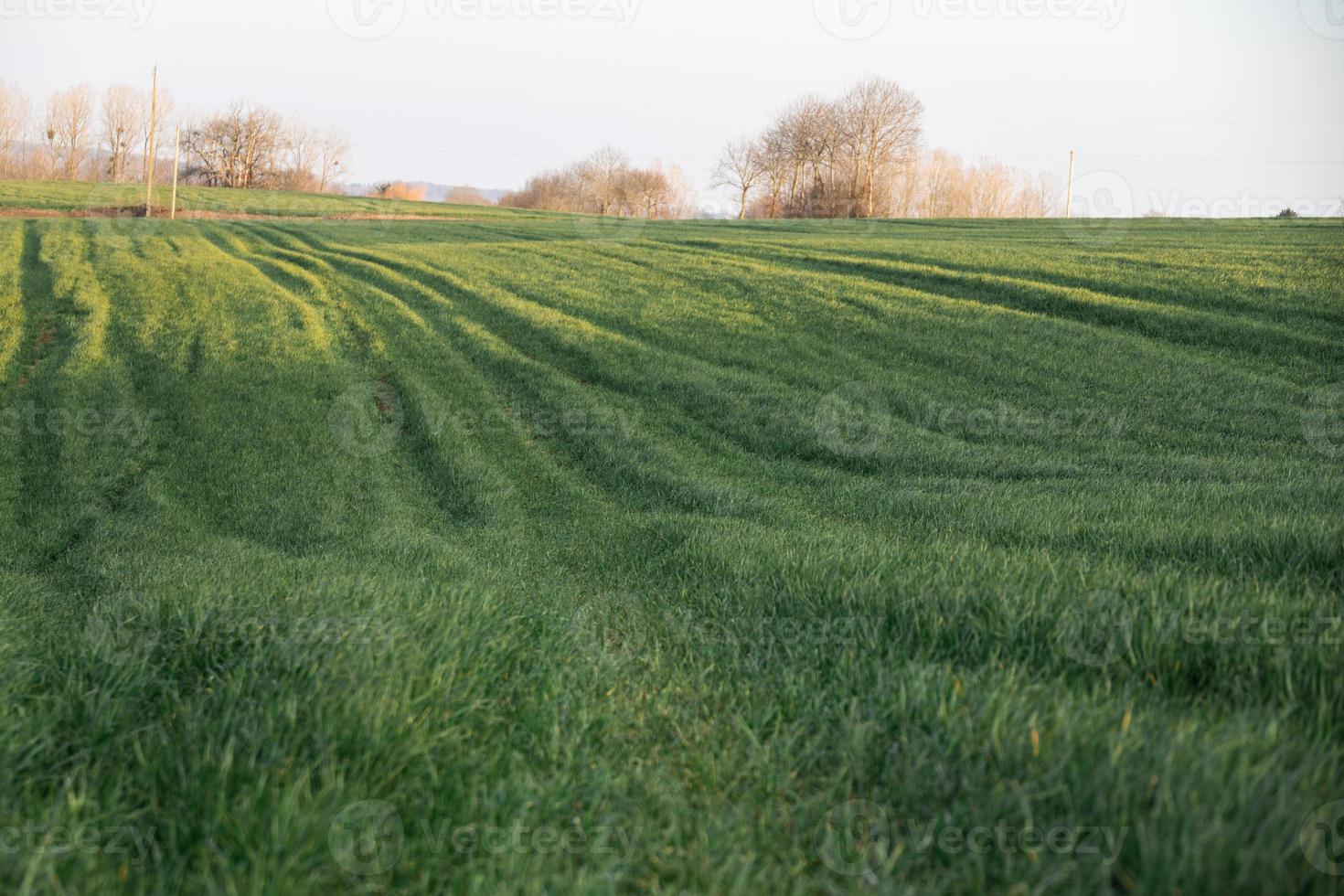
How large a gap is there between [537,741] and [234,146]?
11115 cm

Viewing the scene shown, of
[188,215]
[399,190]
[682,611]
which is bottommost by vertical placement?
[682,611]

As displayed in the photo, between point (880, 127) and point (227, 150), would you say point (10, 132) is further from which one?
point (880, 127)

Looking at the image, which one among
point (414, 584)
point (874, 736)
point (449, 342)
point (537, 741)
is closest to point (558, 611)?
point (414, 584)

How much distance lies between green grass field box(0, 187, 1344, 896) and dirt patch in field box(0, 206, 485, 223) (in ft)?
116

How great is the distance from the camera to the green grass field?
2684 mm

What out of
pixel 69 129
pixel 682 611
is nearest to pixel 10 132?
pixel 69 129

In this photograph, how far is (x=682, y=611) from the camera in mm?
5637

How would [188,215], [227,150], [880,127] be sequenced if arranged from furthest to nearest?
1. [227,150]
2. [880,127]
3. [188,215]

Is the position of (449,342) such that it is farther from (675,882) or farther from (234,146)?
(234,146)

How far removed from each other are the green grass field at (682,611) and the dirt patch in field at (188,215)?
35351 millimetres

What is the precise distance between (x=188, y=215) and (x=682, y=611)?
55825 millimetres

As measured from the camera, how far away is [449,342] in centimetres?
1991

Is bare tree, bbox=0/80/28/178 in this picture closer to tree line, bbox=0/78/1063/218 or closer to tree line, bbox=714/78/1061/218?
tree line, bbox=0/78/1063/218

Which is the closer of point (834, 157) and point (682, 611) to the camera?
point (682, 611)
